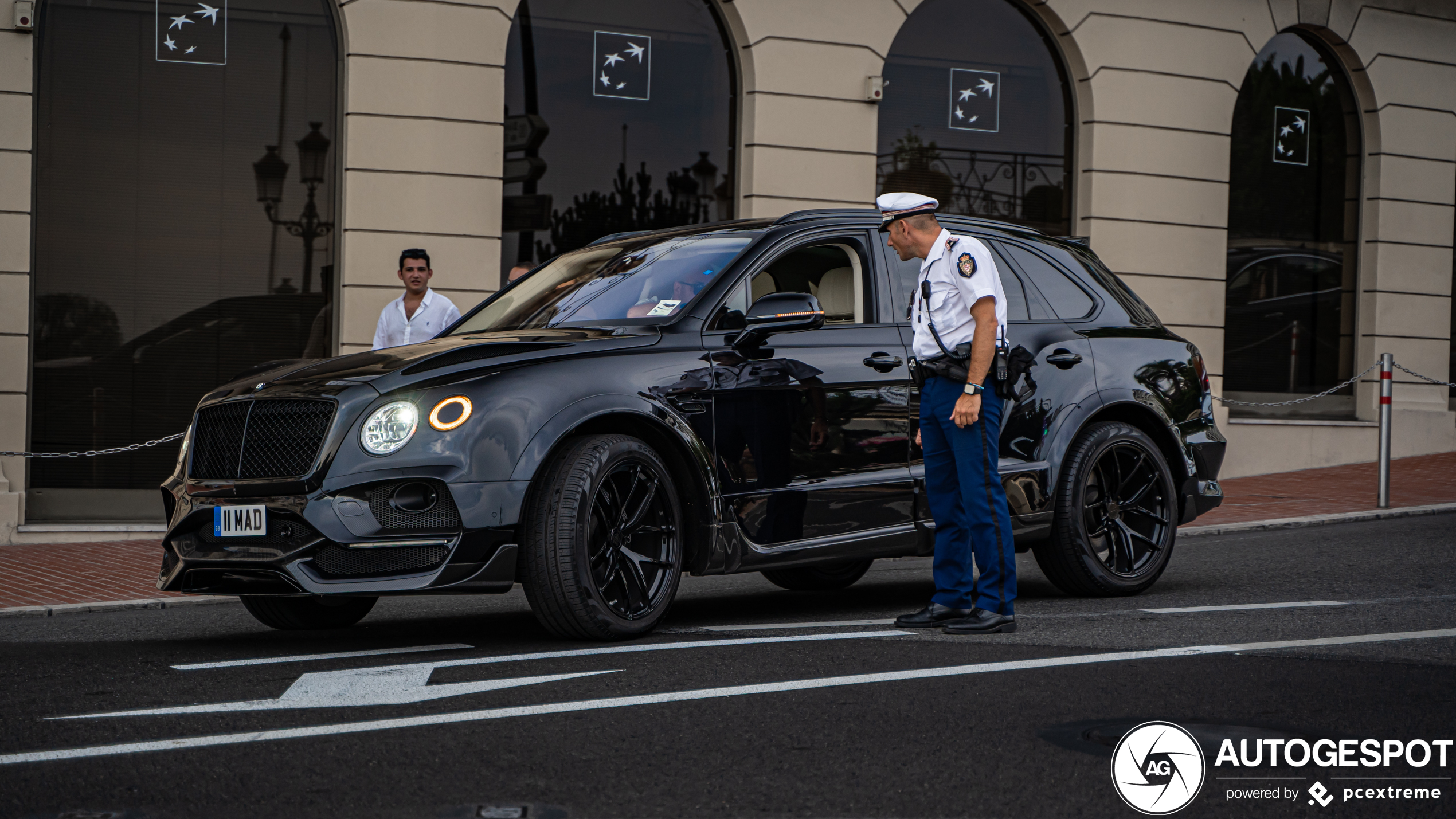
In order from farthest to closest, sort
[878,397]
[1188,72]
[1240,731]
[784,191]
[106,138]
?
[1188,72], [784,191], [106,138], [878,397], [1240,731]

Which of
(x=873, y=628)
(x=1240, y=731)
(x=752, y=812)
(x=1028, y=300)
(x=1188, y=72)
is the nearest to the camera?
(x=752, y=812)

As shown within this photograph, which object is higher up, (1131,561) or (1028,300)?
(1028,300)

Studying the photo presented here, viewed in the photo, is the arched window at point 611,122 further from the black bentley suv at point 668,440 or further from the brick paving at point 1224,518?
the black bentley suv at point 668,440

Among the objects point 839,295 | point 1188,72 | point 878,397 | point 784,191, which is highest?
point 1188,72

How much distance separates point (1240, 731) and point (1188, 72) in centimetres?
1319

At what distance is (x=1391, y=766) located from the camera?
400 cm

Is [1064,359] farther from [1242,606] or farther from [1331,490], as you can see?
[1331,490]

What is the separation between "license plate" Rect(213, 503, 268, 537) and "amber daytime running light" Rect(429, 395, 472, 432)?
0.69 m

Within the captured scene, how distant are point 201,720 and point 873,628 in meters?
2.79

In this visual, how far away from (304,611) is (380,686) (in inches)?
72.2

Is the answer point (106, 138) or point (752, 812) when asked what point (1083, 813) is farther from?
point (106, 138)

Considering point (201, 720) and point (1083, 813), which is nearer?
point (1083, 813)

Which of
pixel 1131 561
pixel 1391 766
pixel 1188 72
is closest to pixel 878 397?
pixel 1131 561

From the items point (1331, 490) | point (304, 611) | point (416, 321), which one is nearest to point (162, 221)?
point (416, 321)
